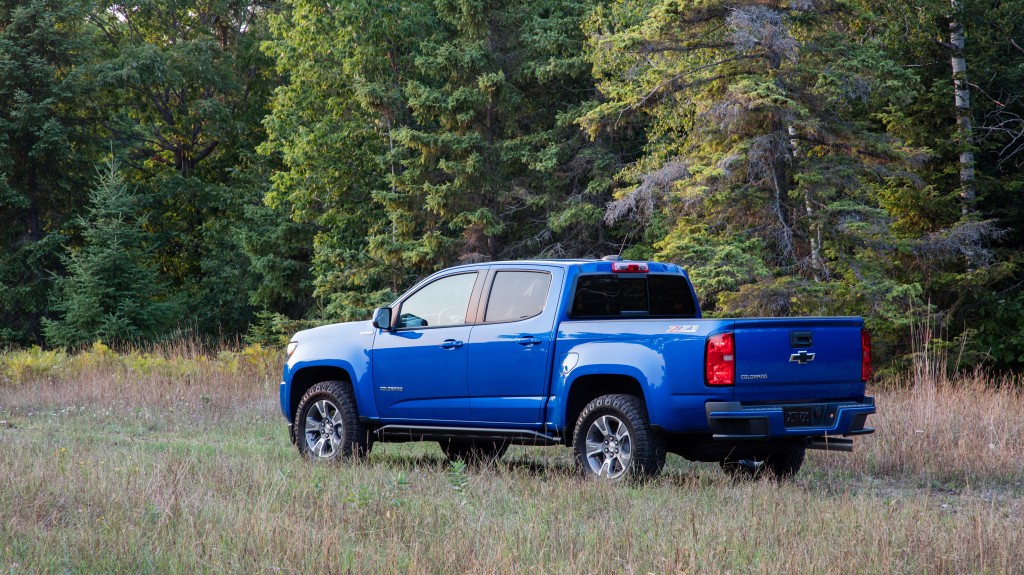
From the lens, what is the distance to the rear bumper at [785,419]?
8.09 meters

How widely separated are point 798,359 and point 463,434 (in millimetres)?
2937

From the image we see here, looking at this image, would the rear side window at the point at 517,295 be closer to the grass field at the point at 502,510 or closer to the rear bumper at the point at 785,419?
the grass field at the point at 502,510

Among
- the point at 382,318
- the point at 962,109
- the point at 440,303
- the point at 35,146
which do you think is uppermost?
the point at 35,146

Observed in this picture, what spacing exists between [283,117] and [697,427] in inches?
1082

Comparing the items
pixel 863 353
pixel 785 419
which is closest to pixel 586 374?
pixel 785 419

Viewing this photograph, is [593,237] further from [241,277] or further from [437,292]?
[437,292]

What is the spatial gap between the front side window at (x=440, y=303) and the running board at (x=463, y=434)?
3.08 ft

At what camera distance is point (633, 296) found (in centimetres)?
975

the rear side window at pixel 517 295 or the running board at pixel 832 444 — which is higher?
the rear side window at pixel 517 295

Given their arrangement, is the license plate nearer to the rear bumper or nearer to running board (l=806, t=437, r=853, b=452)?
the rear bumper

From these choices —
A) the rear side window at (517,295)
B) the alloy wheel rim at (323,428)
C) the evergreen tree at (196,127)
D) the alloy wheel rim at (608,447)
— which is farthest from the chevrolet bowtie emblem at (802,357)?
the evergreen tree at (196,127)

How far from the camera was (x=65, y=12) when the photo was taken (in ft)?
113

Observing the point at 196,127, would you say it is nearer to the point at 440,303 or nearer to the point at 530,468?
the point at 440,303

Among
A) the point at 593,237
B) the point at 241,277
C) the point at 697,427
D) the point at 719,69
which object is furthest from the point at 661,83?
the point at 241,277
